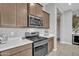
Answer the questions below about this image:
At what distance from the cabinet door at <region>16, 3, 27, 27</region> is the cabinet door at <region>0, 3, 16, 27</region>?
130 mm

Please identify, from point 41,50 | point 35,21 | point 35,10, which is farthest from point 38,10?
point 41,50

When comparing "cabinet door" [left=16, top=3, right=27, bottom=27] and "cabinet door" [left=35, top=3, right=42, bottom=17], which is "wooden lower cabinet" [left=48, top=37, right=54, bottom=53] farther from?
"cabinet door" [left=16, top=3, right=27, bottom=27]

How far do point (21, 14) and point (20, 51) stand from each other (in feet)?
3.06

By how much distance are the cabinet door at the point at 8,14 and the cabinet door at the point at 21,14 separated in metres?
0.13

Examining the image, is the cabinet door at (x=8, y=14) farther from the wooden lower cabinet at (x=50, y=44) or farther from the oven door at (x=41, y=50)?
the wooden lower cabinet at (x=50, y=44)

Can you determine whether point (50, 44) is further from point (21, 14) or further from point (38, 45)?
point (21, 14)

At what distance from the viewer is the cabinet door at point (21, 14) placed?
7.70 feet

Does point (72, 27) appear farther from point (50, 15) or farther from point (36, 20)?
point (36, 20)

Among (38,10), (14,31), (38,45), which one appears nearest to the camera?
(14,31)

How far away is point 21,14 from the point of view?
8.08ft

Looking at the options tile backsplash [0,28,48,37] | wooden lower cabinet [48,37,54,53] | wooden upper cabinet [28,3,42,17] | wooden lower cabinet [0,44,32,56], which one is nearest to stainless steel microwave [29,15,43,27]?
wooden upper cabinet [28,3,42,17]

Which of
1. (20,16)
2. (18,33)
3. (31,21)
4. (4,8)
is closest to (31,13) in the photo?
(31,21)

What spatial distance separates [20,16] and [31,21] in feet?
1.21

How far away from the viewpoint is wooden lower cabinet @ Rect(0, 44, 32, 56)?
61.7 inches
